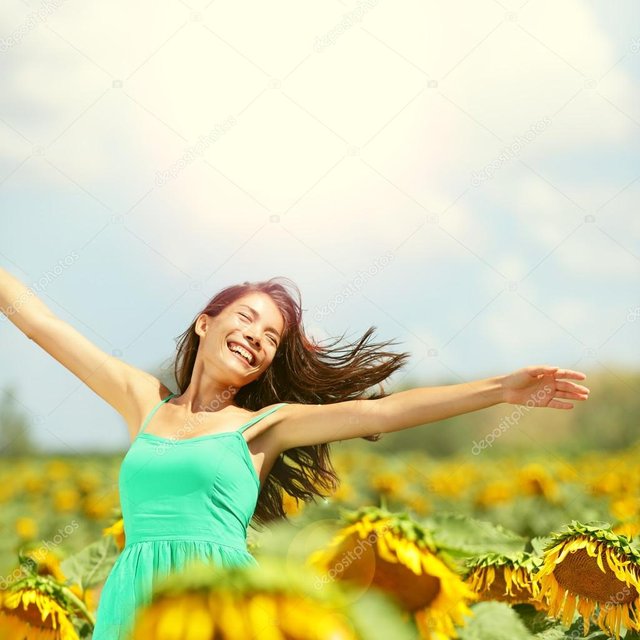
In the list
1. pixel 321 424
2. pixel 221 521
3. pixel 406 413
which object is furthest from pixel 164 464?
pixel 406 413

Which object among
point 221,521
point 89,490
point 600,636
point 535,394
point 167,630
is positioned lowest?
point 89,490

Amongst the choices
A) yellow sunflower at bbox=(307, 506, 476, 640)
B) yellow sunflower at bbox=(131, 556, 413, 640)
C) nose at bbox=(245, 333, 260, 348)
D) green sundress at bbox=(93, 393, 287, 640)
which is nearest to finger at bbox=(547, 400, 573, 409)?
yellow sunflower at bbox=(307, 506, 476, 640)

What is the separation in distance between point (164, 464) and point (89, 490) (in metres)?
2.88

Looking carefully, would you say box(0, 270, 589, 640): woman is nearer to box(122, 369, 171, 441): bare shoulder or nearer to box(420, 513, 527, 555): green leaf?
box(122, 369, 171, 441): bare shoulder

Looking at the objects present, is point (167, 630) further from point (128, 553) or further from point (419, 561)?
point (128, 553)

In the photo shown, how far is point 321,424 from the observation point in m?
1.69

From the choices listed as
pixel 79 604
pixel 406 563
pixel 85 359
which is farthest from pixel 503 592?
pixel 85 359

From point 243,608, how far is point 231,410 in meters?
1.46

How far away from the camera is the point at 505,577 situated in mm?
1343

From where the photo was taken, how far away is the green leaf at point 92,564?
1706 millimetres

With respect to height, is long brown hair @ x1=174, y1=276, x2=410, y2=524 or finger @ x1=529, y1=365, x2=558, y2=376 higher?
finger @ x1=529, y1=365, x2=558, y2=376

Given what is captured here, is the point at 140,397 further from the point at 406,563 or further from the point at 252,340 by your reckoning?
the point at 406,563

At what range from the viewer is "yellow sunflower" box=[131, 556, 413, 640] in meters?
0.36

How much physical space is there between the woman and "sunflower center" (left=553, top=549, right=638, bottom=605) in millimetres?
213
